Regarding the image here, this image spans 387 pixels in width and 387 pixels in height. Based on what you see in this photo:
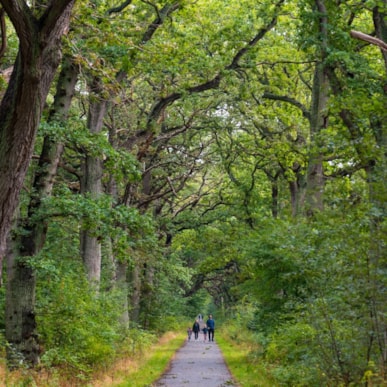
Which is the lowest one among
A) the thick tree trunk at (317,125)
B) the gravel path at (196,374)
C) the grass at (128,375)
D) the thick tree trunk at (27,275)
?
the gravel path at (196,374)

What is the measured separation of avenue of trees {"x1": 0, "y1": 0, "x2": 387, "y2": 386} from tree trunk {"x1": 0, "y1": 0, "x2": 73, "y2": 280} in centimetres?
2

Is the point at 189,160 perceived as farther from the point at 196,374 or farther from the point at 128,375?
the point at 128,375

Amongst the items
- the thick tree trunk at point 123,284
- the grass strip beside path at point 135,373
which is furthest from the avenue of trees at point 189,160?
the grass strip beside path at point 135,373

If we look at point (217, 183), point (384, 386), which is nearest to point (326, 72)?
point (384, 386)

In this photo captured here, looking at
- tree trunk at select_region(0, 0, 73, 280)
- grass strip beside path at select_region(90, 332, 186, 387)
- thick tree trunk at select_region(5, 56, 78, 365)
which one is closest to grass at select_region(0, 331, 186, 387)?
grass strip beside path at select_region(90, 332, 186, 387)

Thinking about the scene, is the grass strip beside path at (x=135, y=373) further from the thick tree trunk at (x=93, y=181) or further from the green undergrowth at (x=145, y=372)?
the thick tree trunk at (x=93, y=181)

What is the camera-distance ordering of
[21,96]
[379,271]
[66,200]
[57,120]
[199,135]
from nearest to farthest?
[21,96], [379,271], [66,200], [57,120], [199,135]

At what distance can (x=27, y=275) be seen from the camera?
12578mm

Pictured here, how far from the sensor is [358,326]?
8.46 meters

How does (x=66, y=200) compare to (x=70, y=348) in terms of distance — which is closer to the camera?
(x=66, y=200)

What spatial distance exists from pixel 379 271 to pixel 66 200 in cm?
632

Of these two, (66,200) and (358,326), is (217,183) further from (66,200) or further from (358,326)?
(358,326)

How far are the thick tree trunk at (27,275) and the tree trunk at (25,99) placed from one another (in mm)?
5347

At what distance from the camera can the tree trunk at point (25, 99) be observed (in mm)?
6598
